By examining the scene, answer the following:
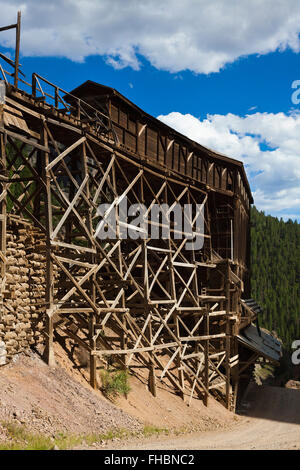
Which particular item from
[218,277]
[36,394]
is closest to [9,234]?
[36,394]

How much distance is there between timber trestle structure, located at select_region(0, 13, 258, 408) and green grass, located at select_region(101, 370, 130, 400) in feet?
1.73

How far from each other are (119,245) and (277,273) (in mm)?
77236

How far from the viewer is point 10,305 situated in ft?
37.7

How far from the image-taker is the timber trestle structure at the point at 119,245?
12289 millimetres

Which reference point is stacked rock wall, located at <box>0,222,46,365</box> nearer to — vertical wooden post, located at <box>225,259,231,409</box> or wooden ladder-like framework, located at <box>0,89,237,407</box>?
wooden ladder-like framework, located at <box>0,89,237,407</box>

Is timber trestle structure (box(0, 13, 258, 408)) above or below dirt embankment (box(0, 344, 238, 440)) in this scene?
above

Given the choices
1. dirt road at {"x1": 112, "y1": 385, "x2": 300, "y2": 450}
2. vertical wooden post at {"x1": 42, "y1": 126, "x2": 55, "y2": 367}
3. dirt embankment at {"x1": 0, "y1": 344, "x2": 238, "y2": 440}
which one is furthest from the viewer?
vertical wooden post at {"x1": 42, "y1": 126, "x2": 55, "y2": 367}

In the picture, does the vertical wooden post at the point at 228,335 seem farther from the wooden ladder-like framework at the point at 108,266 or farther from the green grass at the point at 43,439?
the green grass at the point at 43,439

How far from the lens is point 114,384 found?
12969mm

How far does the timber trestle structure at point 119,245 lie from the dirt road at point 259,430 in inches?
74.2

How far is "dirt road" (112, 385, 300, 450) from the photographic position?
37.3 ft

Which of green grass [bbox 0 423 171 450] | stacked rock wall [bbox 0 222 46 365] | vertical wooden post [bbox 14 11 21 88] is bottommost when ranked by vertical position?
green grass [bbox 0 423 171 450]

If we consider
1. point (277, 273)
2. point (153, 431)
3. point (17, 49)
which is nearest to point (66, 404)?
point (153, 431)

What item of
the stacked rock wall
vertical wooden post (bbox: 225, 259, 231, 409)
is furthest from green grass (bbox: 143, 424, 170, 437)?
vertical wooden post (bbox: 225, 259, 231, 409)
